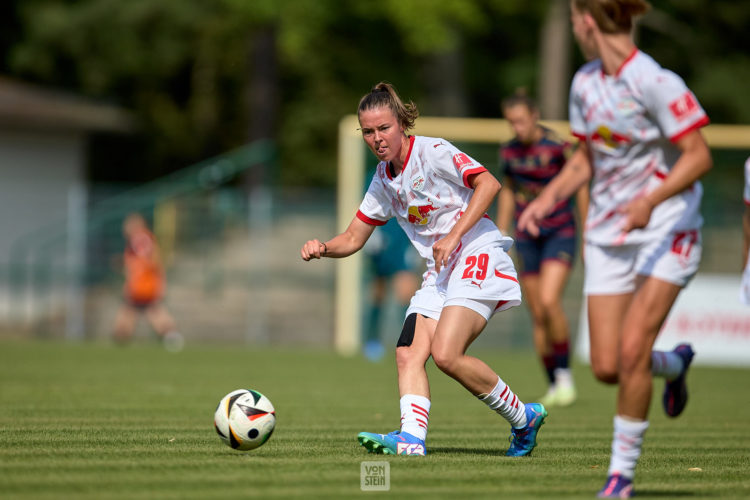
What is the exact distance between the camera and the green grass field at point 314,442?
4.97 m

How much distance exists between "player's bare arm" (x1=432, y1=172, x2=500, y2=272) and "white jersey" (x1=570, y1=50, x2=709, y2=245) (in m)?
0.71

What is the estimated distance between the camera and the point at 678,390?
599cm

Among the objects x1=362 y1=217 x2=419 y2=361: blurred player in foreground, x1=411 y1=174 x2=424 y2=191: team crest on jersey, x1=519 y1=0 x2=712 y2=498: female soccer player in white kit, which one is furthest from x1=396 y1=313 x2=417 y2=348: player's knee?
x1=362 y1=217 x2=419 y2=361: blurred player in foreground

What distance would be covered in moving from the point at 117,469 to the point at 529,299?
5.79 meters

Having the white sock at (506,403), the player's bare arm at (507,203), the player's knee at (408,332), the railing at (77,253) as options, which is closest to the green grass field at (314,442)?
the white sock at (506,403)

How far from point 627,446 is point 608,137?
55.5 inches

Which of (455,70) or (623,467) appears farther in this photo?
(455,70)

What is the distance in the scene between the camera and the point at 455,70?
28297 mm

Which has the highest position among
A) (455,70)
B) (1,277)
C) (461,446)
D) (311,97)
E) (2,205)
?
(311,97)

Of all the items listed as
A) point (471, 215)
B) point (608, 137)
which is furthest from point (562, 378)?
point (608, 137)

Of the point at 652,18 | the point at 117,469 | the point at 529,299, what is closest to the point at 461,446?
the point at 117,469

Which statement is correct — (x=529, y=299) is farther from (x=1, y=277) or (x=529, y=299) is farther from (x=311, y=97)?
(x=311, y=97)

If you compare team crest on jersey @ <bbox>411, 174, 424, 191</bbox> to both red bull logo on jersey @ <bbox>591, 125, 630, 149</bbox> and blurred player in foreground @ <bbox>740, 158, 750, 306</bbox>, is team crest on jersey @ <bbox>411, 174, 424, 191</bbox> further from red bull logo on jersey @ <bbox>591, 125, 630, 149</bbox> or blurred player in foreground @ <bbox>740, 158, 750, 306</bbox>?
blurred player in foreground @ <bbox>740, 158, 750, 306</bbox>

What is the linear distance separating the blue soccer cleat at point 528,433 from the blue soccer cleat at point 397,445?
546 millimetres
